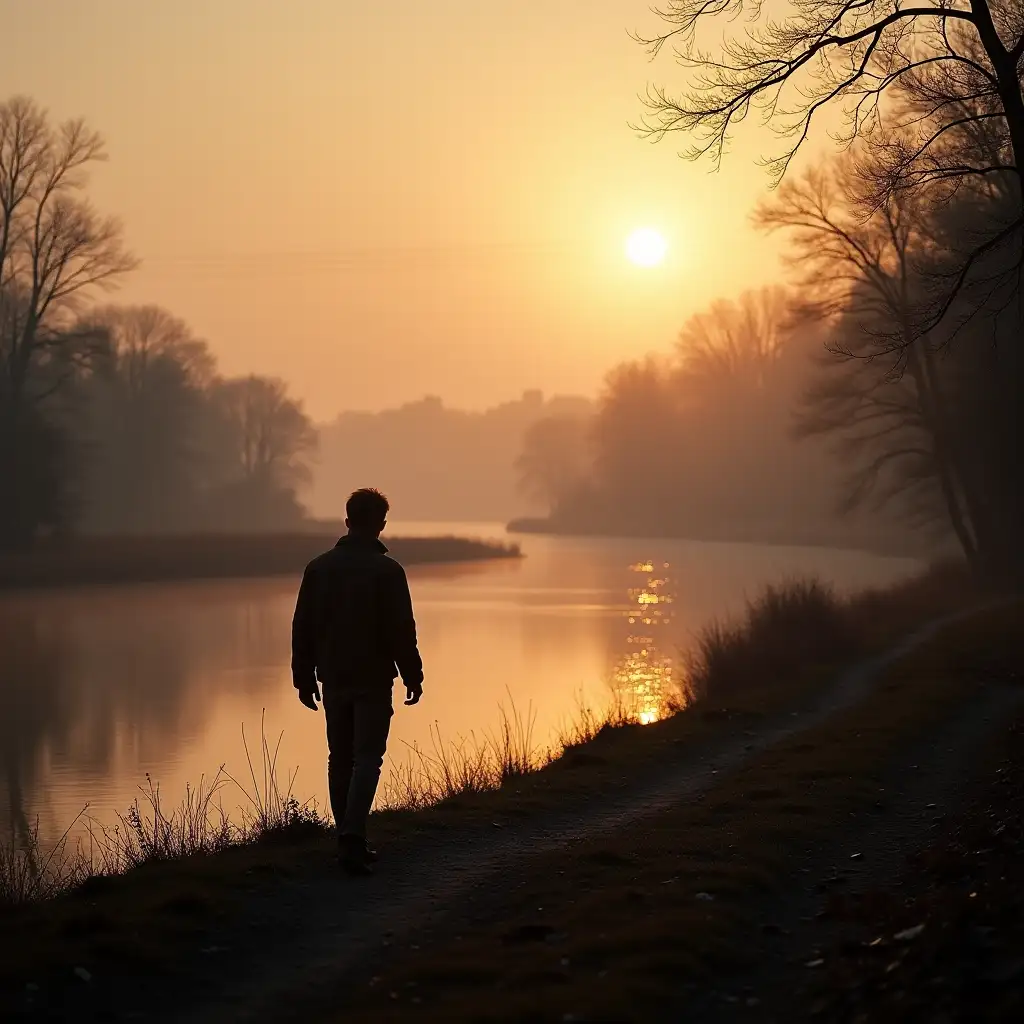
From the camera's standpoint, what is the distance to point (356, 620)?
848 cm

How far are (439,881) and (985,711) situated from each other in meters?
9.12

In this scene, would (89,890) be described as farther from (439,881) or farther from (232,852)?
(439,881)

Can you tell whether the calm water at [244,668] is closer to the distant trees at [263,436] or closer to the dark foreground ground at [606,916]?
the dark foreground ground at [606,916]

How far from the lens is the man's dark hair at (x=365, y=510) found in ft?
28.0

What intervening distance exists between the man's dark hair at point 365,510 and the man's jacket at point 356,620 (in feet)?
0.35

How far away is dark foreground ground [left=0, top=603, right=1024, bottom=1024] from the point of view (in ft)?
19.5

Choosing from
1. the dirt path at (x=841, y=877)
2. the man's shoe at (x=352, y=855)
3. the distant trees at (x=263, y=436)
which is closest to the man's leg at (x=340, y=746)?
the man's shoe at (x=352, y=855)

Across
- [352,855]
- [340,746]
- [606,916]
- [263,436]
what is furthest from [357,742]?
[263,436]

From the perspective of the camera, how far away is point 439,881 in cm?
845

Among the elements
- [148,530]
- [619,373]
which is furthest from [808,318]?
[619,373]

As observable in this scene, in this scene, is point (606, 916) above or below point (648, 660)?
above

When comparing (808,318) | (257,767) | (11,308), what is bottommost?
(257,767)

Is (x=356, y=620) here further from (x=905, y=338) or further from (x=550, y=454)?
(x=550, y=454)

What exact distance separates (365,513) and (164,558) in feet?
169
